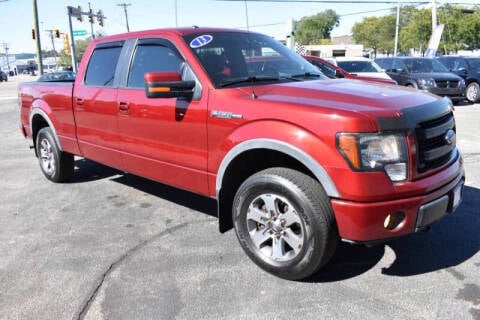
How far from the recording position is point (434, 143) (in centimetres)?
314

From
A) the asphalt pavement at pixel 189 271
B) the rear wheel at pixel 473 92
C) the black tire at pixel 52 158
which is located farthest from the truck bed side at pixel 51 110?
the rear wheel at pixel 473 92

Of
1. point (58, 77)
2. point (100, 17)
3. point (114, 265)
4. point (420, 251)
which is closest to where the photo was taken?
point (114, 265)

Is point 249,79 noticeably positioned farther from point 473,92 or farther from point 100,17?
point 100,17

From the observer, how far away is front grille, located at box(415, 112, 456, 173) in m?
2.96

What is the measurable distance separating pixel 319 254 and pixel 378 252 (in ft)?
3.23

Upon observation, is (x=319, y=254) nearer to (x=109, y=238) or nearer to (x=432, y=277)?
(x=432, y=277)

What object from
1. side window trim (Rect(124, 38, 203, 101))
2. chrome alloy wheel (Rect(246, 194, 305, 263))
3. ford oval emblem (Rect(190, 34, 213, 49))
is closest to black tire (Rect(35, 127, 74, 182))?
side window trim (Rect(124, 38, 203, 101))

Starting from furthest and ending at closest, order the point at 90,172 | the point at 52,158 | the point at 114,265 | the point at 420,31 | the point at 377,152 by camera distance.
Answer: the point at 420,31 → the point at 90,172 → the point at 52,158 → the point at 114,265 → the point at 377,152

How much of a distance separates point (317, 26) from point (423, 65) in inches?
3725

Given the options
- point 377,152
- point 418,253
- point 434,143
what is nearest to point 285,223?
point 377,152

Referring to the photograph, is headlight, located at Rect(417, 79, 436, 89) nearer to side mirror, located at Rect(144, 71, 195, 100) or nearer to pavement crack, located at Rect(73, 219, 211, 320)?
pavement crack, located at Rect(73, 219, 211, 320)

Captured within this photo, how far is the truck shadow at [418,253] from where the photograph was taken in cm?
345

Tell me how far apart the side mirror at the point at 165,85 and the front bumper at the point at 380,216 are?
4.93 ft

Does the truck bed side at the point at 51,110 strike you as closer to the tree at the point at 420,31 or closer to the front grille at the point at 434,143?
the front grille at the point at 434,143
